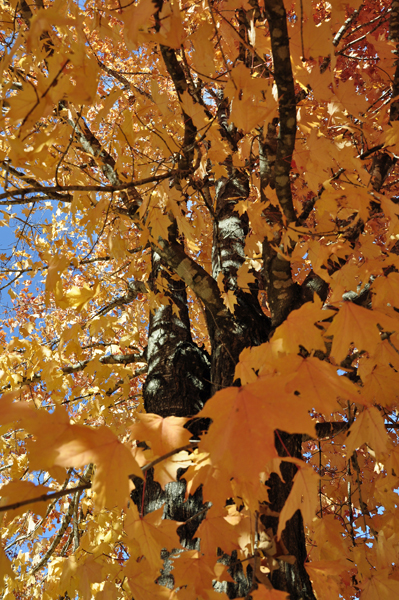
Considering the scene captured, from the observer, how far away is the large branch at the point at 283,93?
4.52 ft

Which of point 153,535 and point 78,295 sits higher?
point 78,295

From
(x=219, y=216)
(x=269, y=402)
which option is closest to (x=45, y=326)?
(x=219, y=216)

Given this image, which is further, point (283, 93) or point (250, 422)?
point (283, 93)

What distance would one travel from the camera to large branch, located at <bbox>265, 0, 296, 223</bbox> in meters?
1.38

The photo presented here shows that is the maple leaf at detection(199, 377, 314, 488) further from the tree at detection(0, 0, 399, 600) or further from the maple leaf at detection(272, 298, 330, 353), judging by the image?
the maple leaf at detection(272, 298, 330, 353)

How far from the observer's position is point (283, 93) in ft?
4.90

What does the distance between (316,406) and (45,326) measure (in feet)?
23.0

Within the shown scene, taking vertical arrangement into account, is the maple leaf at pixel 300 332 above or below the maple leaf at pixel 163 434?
above

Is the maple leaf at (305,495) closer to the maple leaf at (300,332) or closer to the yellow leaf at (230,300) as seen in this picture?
the maple leaf at (300,332)

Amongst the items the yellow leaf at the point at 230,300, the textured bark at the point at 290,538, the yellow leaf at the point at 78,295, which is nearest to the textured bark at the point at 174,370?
the yellow leaf at the point at 230,300

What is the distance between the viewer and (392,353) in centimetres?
149

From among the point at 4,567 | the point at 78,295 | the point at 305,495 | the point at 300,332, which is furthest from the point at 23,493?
the point at 78,295

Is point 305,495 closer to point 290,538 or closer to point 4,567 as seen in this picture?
point 4,567

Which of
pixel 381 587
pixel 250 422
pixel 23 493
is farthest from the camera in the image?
pixel 381 587
